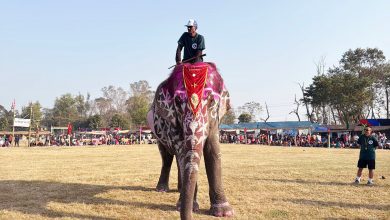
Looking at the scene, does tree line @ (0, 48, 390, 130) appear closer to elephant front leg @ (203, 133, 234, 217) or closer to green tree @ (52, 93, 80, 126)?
green tree @ (52, 93, 80, 126)

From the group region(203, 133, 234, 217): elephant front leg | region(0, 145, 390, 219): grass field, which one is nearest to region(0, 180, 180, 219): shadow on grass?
region(0, 145, 390, 219): grass field

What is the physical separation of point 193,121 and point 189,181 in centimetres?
97

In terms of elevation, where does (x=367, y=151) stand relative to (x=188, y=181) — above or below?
above

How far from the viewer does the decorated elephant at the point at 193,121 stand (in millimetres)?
6223

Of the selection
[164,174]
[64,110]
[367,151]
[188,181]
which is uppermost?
[64,110]

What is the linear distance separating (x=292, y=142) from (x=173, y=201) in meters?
41.6

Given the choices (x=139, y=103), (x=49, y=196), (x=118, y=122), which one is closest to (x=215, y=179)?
(x=49, y=196)

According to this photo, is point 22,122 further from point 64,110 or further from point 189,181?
point 64,110

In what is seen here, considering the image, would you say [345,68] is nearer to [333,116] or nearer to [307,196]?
[333,116]

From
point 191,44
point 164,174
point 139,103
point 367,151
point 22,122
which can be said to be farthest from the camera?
point 139,103

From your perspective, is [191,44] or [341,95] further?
[341,95]

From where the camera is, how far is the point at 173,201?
880 cm

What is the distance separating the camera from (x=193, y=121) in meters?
6.38

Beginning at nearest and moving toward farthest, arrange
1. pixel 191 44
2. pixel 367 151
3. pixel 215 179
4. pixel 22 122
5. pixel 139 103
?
1. pixel 215 179
2. pixel 191 44
3. pixel 367 151
4. pixel 22 122
5. pixel 139 103
